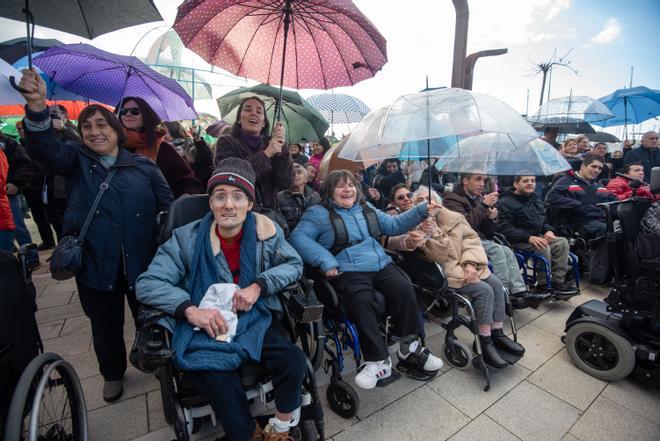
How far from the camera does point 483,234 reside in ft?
11.5

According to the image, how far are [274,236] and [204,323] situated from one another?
68 cm

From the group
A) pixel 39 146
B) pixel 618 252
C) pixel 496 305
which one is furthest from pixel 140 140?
pixel 618 252

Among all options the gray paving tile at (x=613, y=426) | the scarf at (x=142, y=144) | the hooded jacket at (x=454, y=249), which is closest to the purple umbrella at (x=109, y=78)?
the scarf at (x=142, y=144)

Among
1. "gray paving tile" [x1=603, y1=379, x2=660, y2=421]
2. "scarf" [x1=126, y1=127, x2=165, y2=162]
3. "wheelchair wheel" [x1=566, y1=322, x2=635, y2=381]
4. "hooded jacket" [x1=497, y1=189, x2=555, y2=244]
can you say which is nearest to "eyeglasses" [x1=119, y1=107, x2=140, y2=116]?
"scarf" [x1=126, y1=127, x2=165, y2=162]

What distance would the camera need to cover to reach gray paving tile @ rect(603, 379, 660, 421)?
86.7 inches

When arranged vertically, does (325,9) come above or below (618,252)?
above

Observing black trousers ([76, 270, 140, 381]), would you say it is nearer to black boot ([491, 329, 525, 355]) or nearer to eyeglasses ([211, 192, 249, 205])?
eyeglasses ([211, 192, 249, 205])

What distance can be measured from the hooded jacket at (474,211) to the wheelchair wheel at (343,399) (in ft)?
7.33

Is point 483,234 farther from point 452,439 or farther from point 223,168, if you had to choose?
point 223,168

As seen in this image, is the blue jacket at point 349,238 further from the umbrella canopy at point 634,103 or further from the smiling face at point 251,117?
the umbrella canopy at point 634,103

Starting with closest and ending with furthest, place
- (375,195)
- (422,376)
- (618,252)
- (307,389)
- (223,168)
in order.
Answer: (307,389)
(223,168)
(422,376)
(618,252)
(375,195)

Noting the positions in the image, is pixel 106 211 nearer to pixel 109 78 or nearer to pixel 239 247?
pixel 239 247

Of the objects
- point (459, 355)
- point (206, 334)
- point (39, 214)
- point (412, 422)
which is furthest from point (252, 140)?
point (39, 214)

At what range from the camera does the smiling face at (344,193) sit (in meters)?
2.59
